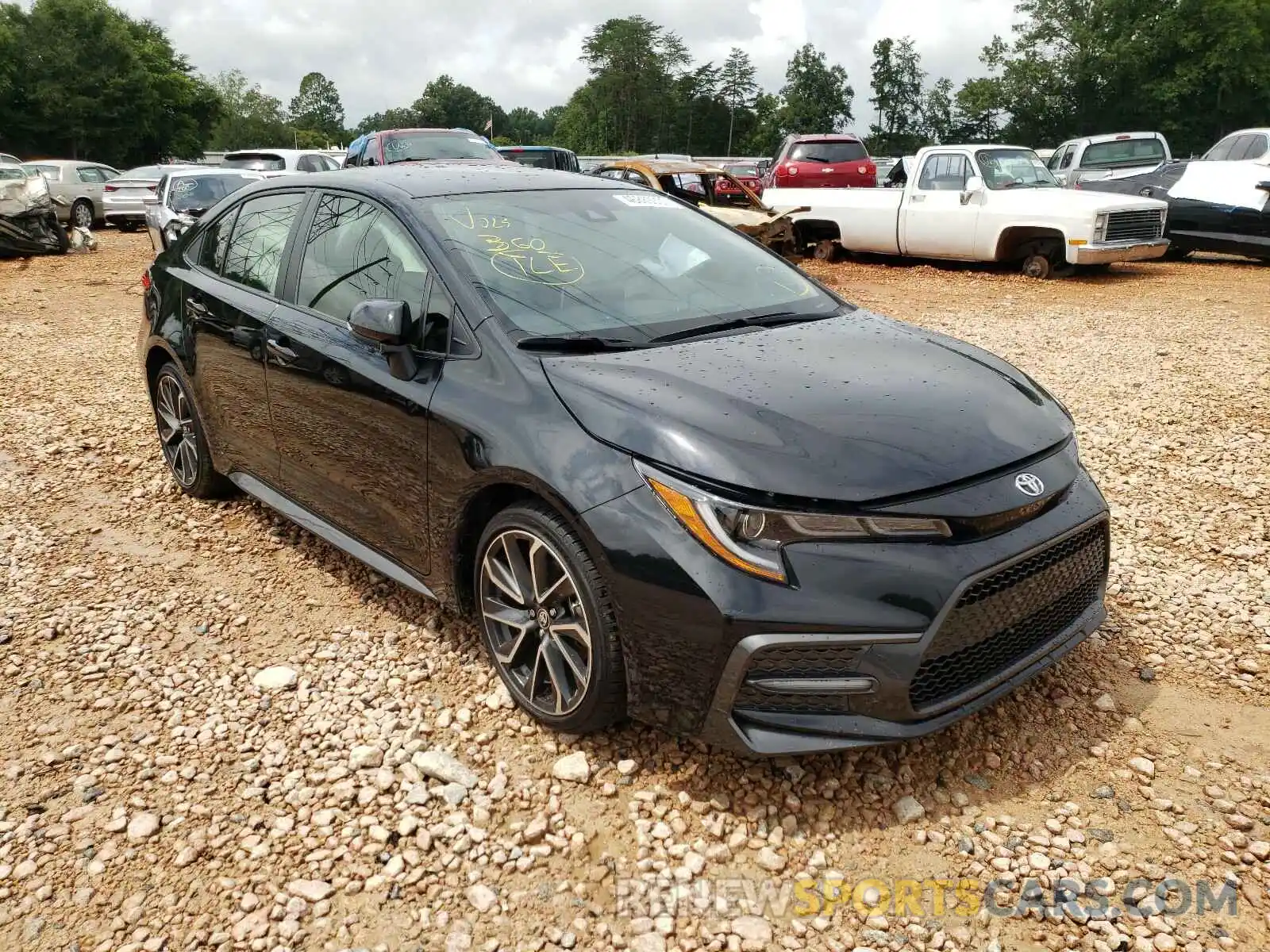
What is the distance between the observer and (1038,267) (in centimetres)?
1255

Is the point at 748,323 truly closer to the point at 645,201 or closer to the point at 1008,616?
the point at 645,201

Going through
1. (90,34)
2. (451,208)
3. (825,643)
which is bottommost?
(825,643)

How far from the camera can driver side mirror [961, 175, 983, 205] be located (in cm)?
1262

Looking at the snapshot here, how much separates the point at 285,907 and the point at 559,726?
2.90ft

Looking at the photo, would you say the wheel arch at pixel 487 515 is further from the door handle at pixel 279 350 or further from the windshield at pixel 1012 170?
the windshield at pixel 1012 170

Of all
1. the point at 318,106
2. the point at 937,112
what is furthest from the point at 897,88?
the point at 318,106

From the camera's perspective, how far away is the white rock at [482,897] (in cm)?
243

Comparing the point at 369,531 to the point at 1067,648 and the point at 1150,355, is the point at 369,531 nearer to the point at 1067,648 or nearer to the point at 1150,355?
the point at 1067,648

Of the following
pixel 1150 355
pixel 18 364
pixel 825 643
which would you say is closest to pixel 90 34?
pixel 18 364

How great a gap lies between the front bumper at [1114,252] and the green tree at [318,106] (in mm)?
134849

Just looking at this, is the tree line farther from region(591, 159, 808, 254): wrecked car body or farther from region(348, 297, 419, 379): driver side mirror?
region(348, 297, 419, 379): driver side mirror

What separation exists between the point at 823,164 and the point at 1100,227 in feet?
24.5

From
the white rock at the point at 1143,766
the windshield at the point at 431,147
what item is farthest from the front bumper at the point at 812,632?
the windshield at the point at 431,147

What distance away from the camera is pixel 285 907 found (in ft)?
7.98
